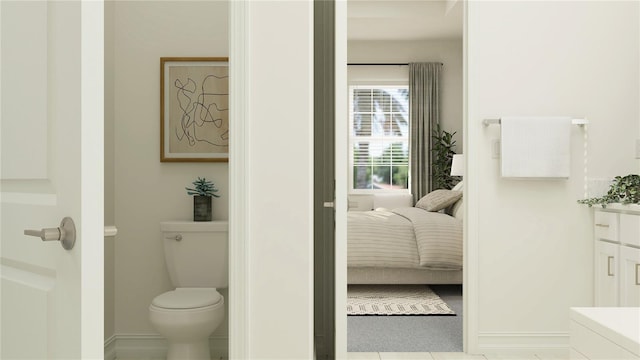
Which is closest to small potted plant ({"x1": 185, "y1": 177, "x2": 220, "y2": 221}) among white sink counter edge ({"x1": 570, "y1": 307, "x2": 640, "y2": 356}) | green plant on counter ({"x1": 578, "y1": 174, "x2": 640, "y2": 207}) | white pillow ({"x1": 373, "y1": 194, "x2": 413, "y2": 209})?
white sink counter edge ({"x1": 570, "y1": 307, "x2": 640, "y2": 356})

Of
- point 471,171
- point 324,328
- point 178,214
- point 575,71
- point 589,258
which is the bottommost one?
point 324,328

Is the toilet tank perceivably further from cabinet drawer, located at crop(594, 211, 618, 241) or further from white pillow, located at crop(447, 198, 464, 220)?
white pillow, located at crop(447, 198, 464, 220)

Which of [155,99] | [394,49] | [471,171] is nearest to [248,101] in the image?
[155,99]

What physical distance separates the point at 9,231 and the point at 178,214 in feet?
6.28

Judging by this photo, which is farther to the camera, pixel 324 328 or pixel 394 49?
pixel 394 49

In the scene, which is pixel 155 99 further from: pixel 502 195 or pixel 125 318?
pixel 502 195

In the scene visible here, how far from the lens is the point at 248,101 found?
82.9 inches

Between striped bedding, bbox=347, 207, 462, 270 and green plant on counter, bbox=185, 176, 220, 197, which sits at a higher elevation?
green plant on counter, bbox=185, 176, 220, 197

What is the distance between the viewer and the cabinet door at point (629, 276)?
284 cm

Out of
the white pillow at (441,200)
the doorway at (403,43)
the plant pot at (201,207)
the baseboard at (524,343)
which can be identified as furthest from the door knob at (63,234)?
the white pillow at (441,200)

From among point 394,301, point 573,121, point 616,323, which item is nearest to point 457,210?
point 394,301

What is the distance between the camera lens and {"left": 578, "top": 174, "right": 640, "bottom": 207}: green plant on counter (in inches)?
117

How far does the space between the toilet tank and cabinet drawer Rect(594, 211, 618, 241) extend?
215 cm

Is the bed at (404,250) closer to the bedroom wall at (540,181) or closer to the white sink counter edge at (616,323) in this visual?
the bedroom wall at (540,181)
